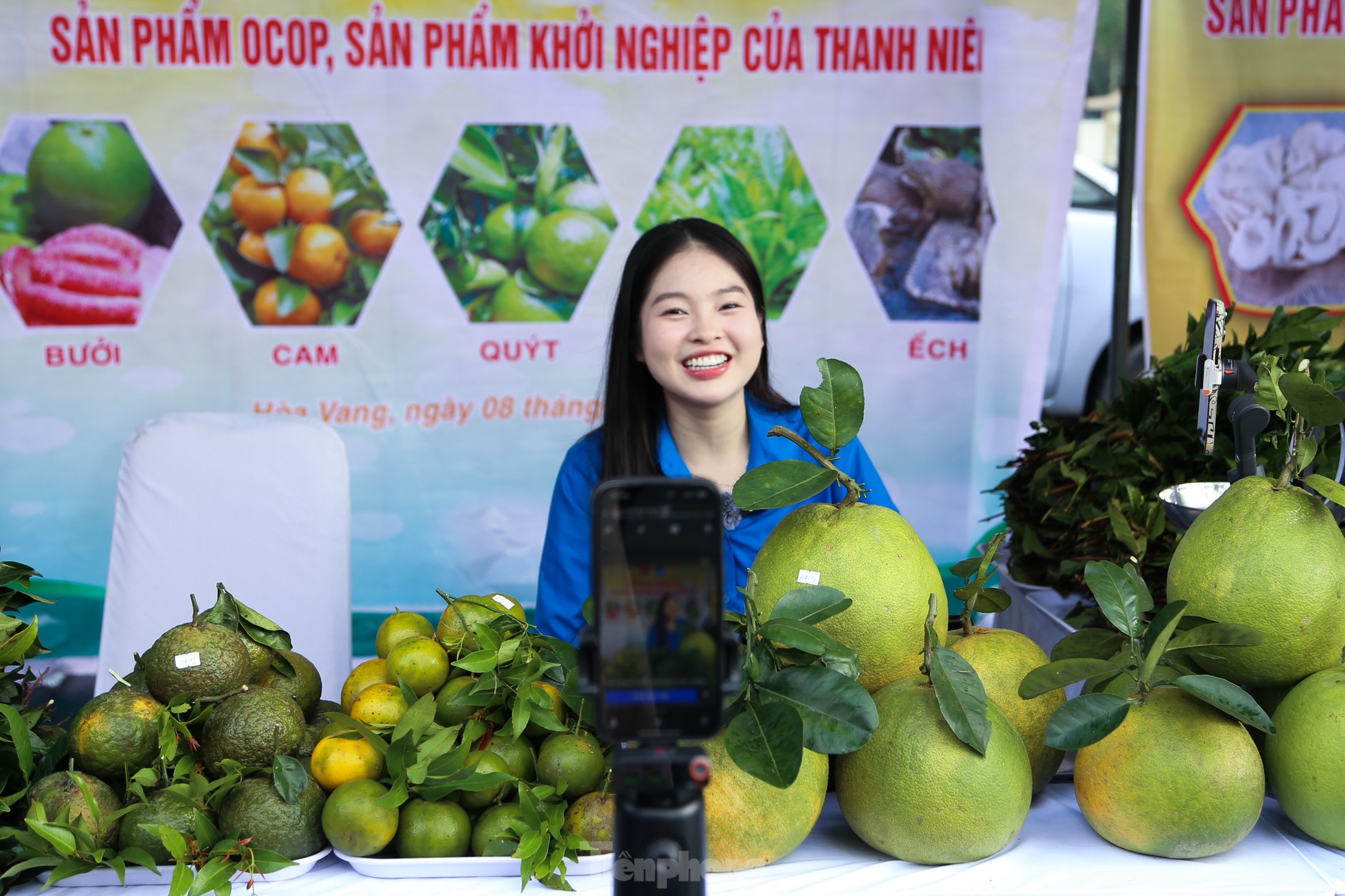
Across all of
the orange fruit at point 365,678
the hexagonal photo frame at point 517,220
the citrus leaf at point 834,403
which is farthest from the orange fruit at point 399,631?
the hexagonal photo frame at point 517,220

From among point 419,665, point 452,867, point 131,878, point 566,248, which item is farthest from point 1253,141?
point 131,878

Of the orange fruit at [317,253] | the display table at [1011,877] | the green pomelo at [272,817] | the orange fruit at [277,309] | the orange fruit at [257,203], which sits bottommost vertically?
the display table at [1011,877]

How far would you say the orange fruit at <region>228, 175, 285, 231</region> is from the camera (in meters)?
3.14

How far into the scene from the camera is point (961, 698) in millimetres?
1016

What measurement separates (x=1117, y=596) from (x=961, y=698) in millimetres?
234

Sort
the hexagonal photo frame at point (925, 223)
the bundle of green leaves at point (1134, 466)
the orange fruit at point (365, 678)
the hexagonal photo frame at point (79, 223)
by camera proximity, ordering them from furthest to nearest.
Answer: the hexagonal photo frame at point (925, 223), the hexagonal photo frame at point (79, 223), the bundle of green leaves at point (1134, 466), the orange fruit at point (365, 678)

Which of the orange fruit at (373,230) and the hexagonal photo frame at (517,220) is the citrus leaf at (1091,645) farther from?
the orange fruit at (373,230)

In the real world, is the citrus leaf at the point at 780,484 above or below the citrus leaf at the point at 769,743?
above

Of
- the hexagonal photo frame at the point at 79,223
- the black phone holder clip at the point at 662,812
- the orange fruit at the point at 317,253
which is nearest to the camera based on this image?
the black phone holder clip at the point at 662,812

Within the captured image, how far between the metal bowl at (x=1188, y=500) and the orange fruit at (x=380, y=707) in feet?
3.49

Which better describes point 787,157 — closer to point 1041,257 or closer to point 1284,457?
point 1041,257

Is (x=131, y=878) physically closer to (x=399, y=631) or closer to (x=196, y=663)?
(x=196, y=663)

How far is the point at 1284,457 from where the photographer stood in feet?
3.86

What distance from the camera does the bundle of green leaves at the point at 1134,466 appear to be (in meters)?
1.91
